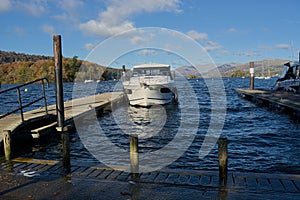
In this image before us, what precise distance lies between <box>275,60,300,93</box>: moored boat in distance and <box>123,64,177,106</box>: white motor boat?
12349 mm

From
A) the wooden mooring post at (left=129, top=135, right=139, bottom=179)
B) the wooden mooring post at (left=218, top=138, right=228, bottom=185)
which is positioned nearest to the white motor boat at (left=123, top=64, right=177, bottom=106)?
the wooden mooring post at (left=129, top=135, right=139, bottom=179)

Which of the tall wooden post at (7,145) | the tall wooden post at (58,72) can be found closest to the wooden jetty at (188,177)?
the tall wooden post at (7,145)

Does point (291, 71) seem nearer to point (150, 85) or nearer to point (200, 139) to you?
point (150, 85)

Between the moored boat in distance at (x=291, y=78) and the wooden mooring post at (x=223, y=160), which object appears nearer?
the wooden mooring post at (x=223, y=160)

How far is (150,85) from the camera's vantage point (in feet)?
75.0

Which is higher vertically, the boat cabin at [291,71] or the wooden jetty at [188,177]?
the boat cabin at [291,71]

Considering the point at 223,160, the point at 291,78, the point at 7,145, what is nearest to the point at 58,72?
the point at 7,145

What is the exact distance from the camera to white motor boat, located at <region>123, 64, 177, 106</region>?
76.0ft

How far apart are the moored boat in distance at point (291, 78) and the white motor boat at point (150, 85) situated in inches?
486

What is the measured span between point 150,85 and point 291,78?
1824cm

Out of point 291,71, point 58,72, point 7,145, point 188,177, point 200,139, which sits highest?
point 291,71

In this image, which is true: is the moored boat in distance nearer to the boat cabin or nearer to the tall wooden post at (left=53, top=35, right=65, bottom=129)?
the boat cabin

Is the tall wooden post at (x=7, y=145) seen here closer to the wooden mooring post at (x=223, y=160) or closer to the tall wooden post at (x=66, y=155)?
the tall wooden post at (x=66, y=155)

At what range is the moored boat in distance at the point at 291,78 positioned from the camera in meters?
28.0
